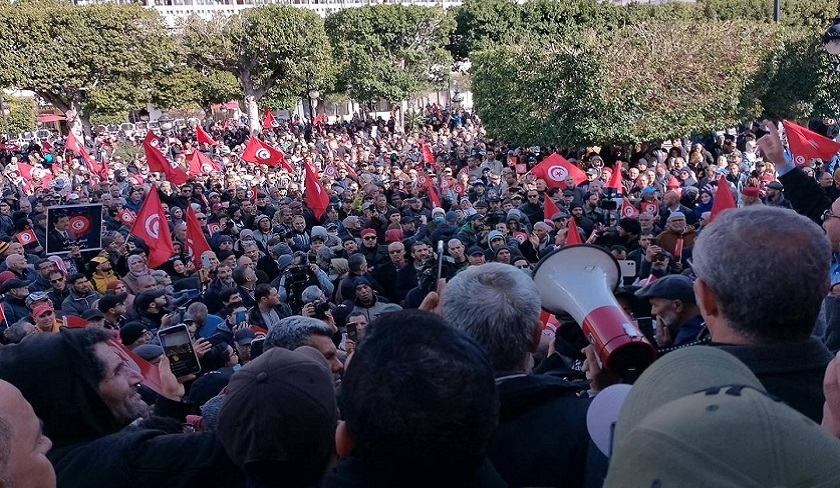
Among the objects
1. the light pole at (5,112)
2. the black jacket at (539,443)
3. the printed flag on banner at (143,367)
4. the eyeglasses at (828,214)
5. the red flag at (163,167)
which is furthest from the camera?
the light pole at (5,112)

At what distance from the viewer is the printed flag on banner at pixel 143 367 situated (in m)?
2.35

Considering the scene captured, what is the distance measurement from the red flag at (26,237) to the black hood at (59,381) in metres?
8.92

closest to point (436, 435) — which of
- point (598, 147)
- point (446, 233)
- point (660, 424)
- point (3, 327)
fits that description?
point (660, 424)

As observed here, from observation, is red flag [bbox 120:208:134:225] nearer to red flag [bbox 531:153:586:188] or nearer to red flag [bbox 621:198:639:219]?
red flag [bbox 531:153:586:188]

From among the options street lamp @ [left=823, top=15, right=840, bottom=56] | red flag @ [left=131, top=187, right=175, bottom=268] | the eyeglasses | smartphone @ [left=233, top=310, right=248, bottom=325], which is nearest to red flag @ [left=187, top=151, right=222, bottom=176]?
red flag @ [left=131, top=187, right=175, bottom=268]

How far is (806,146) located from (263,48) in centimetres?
2875

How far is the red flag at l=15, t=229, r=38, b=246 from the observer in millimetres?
10227

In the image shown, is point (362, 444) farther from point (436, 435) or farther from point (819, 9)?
point (819, 9)

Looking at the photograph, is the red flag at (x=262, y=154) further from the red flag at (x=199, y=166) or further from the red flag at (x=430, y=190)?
the red flag at (x=430, y=190)

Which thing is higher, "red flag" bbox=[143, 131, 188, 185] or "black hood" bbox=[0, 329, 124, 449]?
"black hood" bbox=[0, 329, 124, 449]

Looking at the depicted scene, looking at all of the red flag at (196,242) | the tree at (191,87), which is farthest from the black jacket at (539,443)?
the tree at (191,87)

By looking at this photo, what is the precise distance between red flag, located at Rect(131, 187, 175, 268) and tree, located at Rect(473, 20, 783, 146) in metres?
10.4

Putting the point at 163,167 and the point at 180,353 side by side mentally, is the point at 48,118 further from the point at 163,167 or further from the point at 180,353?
the point at 180,353

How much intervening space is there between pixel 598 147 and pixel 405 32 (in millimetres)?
19886
